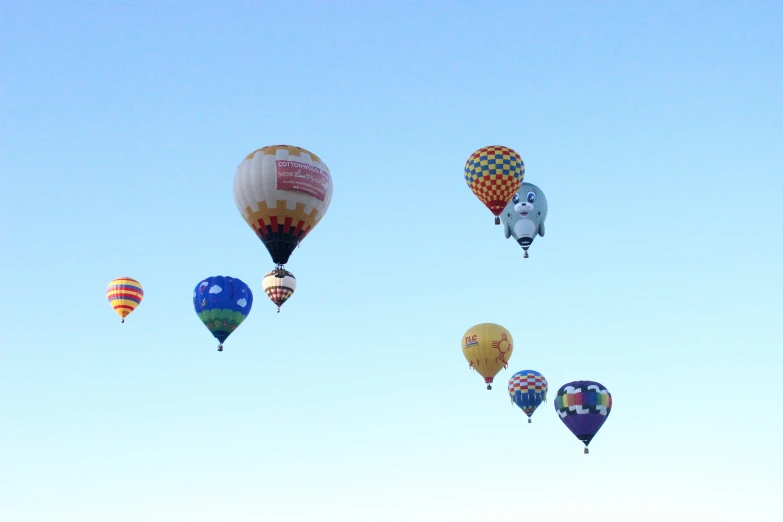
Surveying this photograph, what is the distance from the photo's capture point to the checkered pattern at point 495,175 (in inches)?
1556

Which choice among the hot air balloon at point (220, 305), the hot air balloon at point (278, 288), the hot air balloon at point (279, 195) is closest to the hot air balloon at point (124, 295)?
the hot air balloon at point (278, 288)

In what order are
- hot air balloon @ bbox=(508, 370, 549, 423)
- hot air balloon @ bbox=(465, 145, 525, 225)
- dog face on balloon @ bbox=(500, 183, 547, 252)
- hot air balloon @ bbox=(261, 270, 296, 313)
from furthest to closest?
hot air balloon @ bbox=(261, 270, 296, 313) → hot air balloon @ bbox=(508, 370, 549, 423) → dog face on balloon @ bbox=(500, 183, 547, 252) → hot air balloon @ bbox=(465, 145, 525, 225)

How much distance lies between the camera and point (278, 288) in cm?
5200

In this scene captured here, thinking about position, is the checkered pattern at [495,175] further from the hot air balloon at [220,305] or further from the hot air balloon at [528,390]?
the hot air balloon at [528,390]

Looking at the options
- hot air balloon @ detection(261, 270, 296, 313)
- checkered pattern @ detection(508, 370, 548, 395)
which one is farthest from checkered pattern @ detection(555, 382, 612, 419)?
hot air balloon @ detection(261, 270, 296, 313)

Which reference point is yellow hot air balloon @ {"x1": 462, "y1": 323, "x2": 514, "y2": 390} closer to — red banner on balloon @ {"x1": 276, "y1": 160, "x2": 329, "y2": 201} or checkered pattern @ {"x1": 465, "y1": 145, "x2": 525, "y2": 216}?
checkered pattern @ {"x1": 465, "y1": 145, "x2": 525, "y2": 216}

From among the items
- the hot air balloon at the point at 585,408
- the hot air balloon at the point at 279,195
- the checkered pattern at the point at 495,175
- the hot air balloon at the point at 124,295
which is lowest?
the hot air balloon at the point at 585,408

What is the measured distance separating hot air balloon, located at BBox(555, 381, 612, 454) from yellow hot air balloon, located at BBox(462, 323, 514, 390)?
400cm

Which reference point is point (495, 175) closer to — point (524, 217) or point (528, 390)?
point (524, 217)

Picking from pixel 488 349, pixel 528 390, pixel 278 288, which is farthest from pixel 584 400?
pixel 278 288

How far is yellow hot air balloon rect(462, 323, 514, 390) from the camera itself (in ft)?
150

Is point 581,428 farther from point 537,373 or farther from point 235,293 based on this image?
point 235,293

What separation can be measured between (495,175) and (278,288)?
17077mm

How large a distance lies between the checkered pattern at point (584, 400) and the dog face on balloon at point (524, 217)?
22.7 feet
